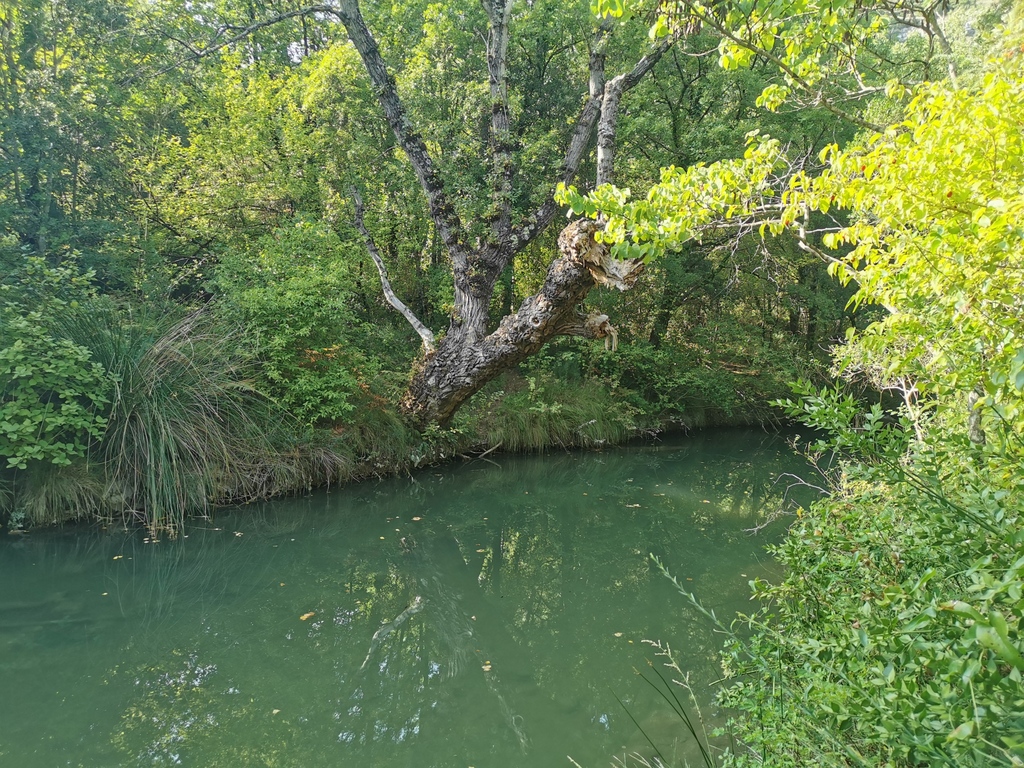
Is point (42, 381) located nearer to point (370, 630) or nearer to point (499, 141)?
point (370, 630)

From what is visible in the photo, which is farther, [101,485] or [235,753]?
[101,485]

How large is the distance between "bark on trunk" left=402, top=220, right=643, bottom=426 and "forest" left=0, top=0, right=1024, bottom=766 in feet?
0.14

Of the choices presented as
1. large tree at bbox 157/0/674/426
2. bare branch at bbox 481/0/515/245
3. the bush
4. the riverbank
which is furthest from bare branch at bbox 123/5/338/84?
the riverbank

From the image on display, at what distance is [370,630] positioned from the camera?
4.38 metres

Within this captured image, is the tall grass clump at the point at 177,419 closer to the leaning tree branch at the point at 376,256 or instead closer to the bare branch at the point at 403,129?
the leaning tree branch at the point at 376,256

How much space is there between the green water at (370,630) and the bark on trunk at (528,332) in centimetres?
119

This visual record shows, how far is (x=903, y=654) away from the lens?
1571 millimetres

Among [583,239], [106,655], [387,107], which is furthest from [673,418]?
[106,655]

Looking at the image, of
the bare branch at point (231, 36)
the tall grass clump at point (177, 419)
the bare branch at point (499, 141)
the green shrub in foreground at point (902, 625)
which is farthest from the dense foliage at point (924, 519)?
the bare branch at point (231, 36)

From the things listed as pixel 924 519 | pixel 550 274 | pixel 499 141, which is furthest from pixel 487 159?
pixel 924 519

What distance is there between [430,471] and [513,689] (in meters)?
4.57

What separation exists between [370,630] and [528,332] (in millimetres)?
3753

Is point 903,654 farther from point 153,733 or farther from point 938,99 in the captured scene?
point 153,733

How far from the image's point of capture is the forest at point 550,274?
1995 mm
